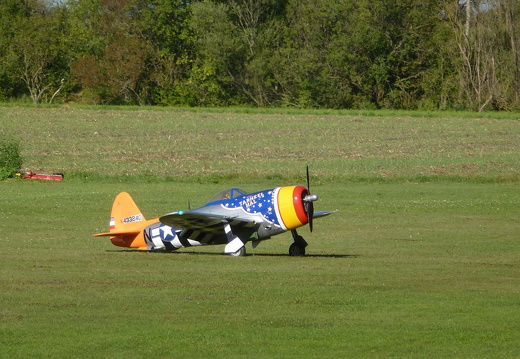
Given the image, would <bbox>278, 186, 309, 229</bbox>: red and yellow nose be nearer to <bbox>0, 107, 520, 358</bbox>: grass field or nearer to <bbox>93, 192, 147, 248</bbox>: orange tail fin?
<bbox>0, 107, 520, 358</bbox>: grass field

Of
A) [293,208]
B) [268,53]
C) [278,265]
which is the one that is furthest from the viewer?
[268,53]

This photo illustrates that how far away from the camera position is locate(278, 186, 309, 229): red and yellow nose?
1625cm

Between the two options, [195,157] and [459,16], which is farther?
[459,16]

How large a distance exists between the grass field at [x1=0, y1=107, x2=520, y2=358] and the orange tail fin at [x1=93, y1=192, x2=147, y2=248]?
0.43 m

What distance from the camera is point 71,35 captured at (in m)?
82.8

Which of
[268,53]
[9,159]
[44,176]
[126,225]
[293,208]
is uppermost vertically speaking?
[268,53]

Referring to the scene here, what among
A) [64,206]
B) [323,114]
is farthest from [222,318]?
[323,114]

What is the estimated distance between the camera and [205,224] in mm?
16875

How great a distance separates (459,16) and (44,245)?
60913mm

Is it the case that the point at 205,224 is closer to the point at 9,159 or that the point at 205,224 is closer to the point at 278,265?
the point at 278,265

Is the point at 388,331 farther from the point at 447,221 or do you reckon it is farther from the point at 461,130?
the point at 461,130

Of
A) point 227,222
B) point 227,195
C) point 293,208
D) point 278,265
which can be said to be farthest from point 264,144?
point 278,265

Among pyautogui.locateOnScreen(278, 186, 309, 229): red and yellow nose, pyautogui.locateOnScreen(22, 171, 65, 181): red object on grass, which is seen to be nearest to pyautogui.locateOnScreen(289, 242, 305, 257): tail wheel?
pyautogui.locateOnScreen(278, 186, 309, 229): red and yellow nose

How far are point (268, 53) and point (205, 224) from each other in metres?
62.8
